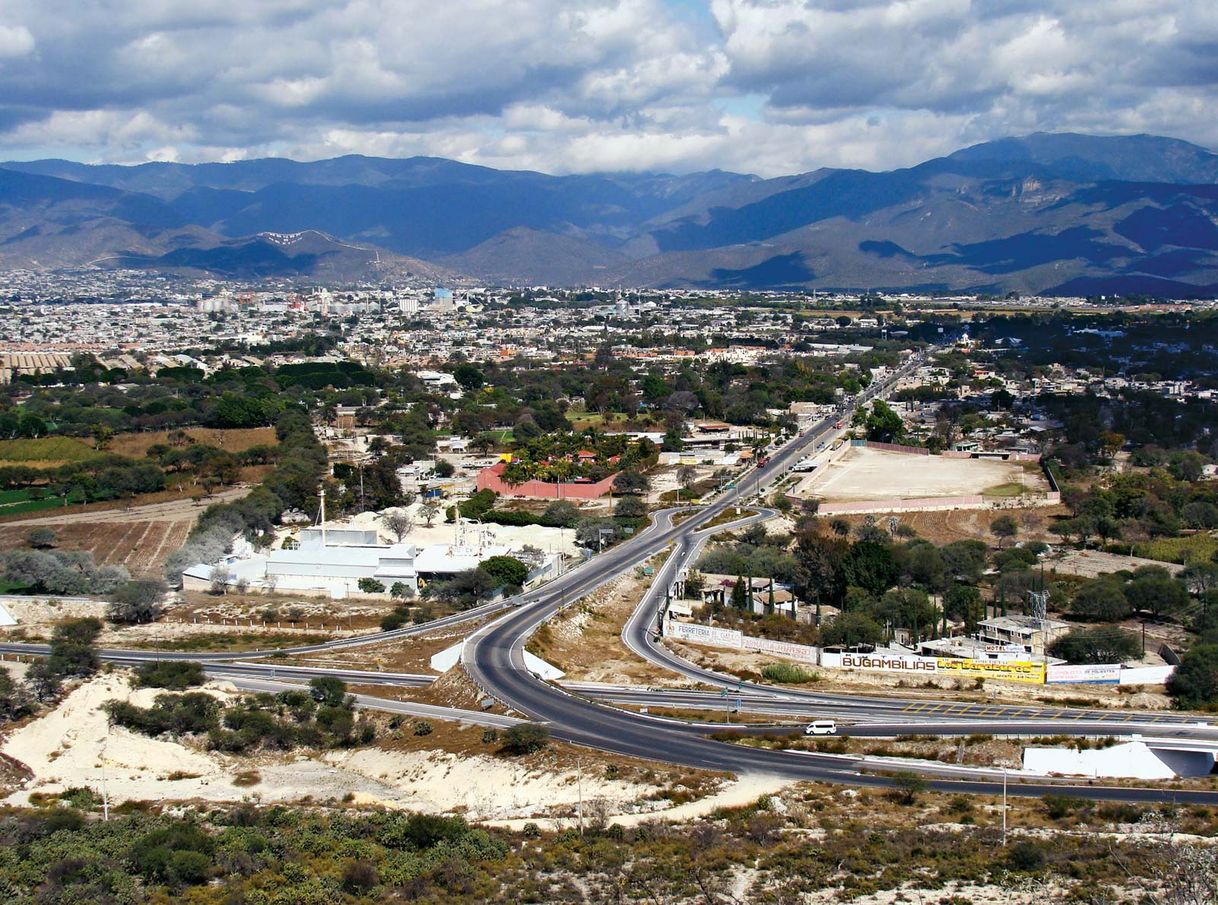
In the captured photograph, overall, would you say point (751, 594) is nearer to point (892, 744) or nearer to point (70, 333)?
point (892, 744)

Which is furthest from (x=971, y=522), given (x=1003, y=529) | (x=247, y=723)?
(x=247, y=723)

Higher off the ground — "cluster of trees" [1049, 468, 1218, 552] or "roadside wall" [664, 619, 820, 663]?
"cluster of trees" [1049, 468, 1218, 552]

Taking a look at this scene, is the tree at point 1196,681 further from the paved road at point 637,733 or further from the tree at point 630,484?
the tree at point 630,484

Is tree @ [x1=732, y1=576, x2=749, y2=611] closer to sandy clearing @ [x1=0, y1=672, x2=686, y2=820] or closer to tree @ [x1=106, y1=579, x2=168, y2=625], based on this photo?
sandy clearing @ [x1=0, y1=672, x2=686, y2=820]

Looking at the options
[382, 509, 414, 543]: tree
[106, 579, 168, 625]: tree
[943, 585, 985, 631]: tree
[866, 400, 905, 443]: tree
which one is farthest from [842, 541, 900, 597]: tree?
[866, 400, 905, 443]: tree

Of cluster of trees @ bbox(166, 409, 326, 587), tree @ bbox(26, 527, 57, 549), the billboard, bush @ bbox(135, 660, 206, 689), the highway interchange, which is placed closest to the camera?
the highway interchange

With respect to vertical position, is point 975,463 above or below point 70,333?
below

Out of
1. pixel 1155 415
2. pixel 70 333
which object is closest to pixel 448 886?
pixel 1155 415

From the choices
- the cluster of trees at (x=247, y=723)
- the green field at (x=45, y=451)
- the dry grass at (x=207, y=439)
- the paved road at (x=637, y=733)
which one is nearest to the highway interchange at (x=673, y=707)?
the paved road at (x=637, y=733)
